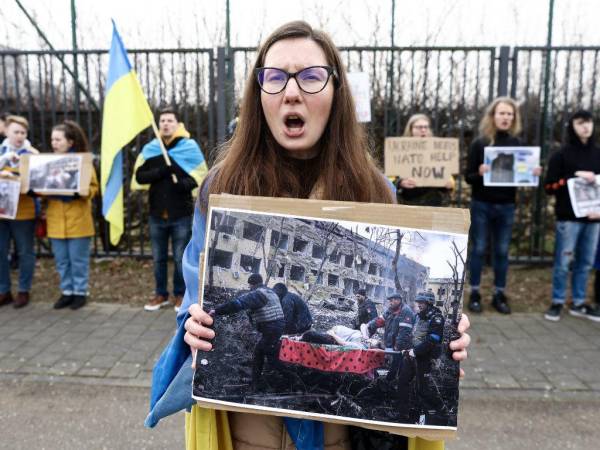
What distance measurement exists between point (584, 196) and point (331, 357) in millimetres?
4779

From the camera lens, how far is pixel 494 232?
538cm

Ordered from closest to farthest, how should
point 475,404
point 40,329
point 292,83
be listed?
point 292,83
point 475,404
point 40,329

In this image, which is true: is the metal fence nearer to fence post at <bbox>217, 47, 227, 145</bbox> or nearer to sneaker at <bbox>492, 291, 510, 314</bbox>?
fence post at <bbox>217, 47, 227, 145</bbox>

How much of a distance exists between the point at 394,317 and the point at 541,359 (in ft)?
12.3

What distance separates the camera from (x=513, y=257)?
6.86m

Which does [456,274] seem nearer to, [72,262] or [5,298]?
[72,262]

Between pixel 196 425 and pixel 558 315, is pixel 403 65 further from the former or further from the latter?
pixel 196 425

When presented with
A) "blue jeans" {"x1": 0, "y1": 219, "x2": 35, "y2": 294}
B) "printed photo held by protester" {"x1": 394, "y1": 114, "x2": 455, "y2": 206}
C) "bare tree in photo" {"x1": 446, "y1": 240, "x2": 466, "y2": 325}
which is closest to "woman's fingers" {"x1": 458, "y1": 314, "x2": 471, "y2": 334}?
"bare tree in photo" {"x1": 446, "y1": 240, "x2": 466, "y2": 325}

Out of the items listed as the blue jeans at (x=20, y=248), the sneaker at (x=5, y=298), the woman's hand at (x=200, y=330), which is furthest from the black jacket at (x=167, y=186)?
the woman's hand at (x=200, y=330)

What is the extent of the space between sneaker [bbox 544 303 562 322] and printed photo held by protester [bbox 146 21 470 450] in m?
4.54

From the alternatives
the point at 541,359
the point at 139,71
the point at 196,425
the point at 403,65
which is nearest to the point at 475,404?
the point at 541,359

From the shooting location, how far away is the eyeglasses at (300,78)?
1.30 metres

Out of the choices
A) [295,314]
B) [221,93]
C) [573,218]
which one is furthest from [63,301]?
[573,218]

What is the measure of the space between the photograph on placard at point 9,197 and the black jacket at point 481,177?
475 centimetres
